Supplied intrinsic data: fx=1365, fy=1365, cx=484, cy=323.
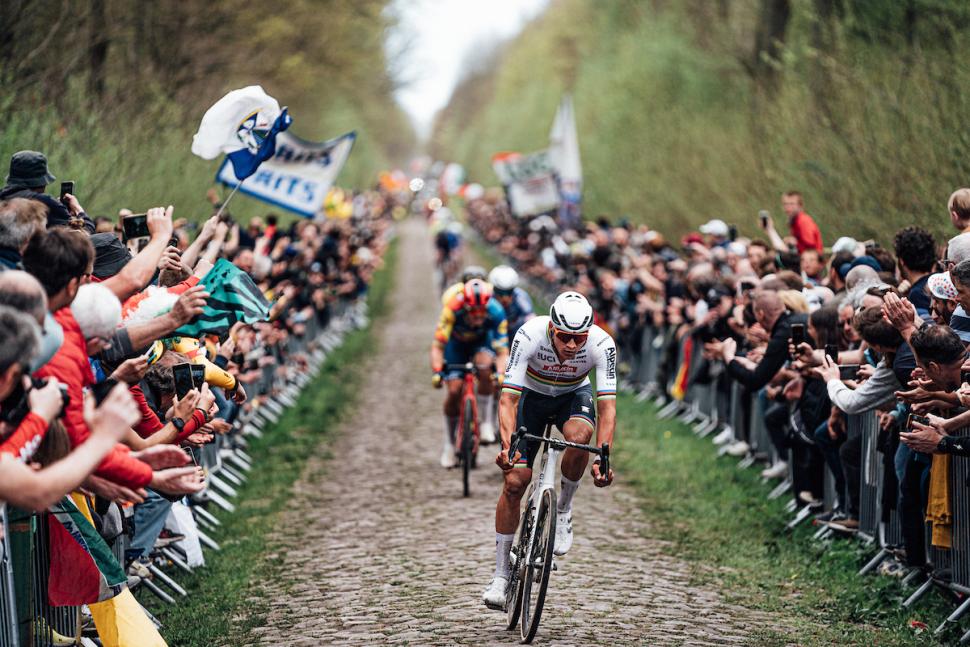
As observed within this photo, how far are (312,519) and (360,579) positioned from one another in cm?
256

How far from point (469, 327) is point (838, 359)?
187 inches

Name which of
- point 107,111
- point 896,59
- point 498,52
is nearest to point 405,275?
point 107,111

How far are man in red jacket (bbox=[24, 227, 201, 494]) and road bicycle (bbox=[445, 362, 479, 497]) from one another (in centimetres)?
712

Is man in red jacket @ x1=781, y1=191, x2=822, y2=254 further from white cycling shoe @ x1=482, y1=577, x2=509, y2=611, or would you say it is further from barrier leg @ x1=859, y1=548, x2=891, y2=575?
white cycling shoe @ x1=482, y1=577, x2=509, y2=611

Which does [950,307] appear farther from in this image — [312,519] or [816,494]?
[312,519]

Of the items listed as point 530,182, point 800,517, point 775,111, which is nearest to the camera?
point 800,517

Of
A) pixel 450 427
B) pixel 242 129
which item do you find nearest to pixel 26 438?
pixel 242 129

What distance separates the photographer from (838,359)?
984 centimetres

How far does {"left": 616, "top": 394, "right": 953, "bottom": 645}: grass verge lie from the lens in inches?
336

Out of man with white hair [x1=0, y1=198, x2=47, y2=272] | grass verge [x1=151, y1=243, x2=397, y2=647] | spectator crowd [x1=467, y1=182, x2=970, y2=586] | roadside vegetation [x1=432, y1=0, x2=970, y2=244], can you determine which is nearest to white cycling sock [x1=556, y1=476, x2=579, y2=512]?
spectator crowd [x1=467, y1=182, x2=970, y2=586]

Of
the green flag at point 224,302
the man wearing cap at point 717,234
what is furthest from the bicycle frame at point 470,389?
the green flag at point 224,302

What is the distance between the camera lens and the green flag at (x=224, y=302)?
764 centimetres

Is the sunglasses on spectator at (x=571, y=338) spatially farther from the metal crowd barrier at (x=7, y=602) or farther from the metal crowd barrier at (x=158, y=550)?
the metal crowd barrier at (x=7, y=602)

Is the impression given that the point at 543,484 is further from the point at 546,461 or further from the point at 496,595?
the point at 496,595
